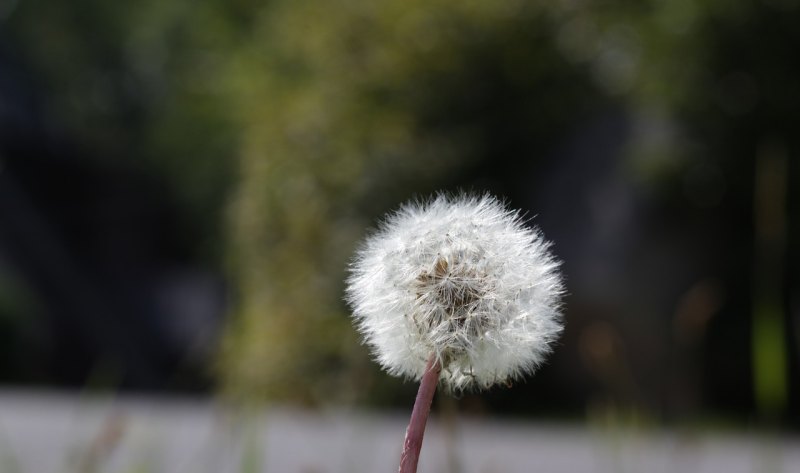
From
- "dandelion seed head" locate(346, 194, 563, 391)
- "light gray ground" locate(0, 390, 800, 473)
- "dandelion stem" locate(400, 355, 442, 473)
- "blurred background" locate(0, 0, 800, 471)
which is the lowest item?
"dandelion stem" locate(400, 355, 442, 473)

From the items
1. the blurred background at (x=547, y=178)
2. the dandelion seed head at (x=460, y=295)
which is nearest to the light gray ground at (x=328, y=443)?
the blurred background at (x=547, y=178)

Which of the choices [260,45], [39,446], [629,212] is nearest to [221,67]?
[260,45]

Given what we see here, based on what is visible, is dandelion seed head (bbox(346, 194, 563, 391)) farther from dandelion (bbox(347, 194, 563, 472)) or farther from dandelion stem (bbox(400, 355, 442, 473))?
dandelion stem (bbox(400, 355, 442, 473))

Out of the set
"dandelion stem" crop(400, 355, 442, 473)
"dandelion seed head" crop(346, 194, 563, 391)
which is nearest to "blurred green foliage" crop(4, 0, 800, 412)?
"dandelion seed head" crop(346, 194, 563, 391)

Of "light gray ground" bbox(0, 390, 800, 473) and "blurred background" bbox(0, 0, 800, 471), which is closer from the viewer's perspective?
"light gray ground" bbox(0, 390, 800, 473)

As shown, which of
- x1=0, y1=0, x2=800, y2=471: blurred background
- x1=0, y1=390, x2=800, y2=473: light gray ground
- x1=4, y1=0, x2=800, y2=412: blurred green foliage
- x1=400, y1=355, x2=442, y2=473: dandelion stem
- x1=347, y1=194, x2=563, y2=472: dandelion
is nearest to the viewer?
x1=400, y1=355, x2=442, y2=473: dandelion stem

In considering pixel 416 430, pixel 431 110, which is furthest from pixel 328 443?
pixel 416 430

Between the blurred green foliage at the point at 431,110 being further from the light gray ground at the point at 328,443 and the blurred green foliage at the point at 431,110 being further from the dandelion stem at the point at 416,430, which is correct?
the dandelion stem at the point at 416,430

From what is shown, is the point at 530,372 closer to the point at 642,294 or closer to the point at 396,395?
the point at 396,395

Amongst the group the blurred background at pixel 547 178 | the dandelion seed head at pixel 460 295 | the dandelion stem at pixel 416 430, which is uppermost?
the blurred background at pixel 547 178
